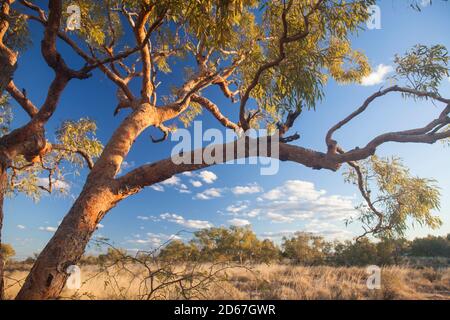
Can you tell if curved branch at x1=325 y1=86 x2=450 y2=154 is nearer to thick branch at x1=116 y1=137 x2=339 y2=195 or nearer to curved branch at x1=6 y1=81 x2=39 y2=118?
thick branch at x1=116 y1=137 x2=339 y2=195

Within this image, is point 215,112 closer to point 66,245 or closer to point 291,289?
point 66,245

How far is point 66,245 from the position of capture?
285 centimetres

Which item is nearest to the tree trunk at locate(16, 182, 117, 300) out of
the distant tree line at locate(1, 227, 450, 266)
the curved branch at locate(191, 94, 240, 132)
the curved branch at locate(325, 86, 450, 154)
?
the curved branch at locate(325, 86, 450, 154)

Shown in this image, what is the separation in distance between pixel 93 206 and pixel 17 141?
1.55 meters

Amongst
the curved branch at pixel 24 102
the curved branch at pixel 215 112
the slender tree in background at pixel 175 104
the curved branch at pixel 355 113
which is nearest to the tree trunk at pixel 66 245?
the slender tree in background at pixel 175 104

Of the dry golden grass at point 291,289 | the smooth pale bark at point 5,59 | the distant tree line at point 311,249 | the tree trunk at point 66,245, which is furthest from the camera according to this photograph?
the distant tree line at point 311,249

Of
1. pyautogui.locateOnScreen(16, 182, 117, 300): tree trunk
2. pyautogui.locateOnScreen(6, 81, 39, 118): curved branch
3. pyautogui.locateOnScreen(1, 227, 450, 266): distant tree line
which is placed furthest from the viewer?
pyautogui.locateOnScreen(1, 227, 450, 266): distant tree line

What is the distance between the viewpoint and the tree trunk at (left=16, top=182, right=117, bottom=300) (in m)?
2.68

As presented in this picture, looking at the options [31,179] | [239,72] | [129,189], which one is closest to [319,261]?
[239,72]

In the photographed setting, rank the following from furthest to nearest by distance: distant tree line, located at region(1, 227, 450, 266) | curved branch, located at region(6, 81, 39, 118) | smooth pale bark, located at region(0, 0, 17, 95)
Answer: distant tree line, located at region(1, 227, 450, 266)
curved branch, located at region(6, 81, 39, 118)
smooth pale bark, located at region(0, 0, 17, 95)

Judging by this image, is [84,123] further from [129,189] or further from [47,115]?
[129,189]

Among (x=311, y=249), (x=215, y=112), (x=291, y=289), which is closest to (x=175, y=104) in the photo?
(x=215, y=112)

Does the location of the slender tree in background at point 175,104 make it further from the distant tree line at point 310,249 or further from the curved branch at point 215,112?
the distant tree line at point 310,249

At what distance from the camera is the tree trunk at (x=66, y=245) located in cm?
268
